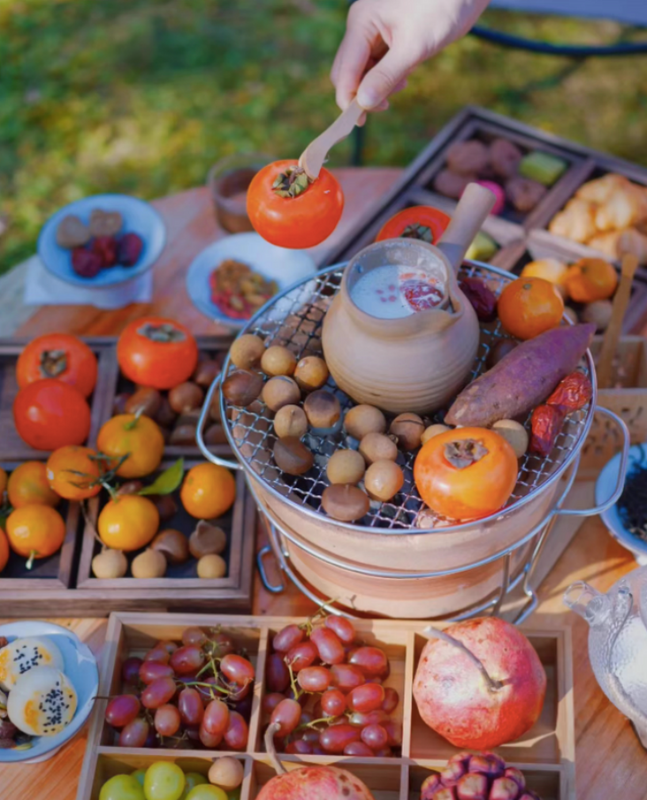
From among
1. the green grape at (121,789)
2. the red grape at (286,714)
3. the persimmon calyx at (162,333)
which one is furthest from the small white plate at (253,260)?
the green grape at (121,789)

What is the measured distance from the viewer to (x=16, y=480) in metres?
1.95

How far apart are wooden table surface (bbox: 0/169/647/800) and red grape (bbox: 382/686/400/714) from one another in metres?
0.27

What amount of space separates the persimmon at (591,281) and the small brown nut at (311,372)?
89 cm

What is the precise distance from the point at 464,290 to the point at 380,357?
324 mm

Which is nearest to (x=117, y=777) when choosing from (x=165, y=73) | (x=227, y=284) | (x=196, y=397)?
(x=196, y=397)

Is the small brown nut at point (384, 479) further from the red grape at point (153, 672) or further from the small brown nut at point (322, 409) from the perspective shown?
the red grape at point (153, 672)

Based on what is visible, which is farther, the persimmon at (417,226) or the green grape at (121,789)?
the persimmon at (417,226)

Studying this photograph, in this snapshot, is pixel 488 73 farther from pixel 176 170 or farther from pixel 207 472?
pixel 207 472

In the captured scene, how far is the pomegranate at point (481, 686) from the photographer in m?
1.53

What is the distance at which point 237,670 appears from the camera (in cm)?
165

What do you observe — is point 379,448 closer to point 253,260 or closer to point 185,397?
point 185,397

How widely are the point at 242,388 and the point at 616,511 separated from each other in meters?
0.87

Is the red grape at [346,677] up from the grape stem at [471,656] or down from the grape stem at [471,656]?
down

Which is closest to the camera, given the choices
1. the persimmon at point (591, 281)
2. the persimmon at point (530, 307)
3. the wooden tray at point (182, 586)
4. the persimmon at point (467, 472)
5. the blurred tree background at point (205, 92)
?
the persimmon at point (467, 472)
